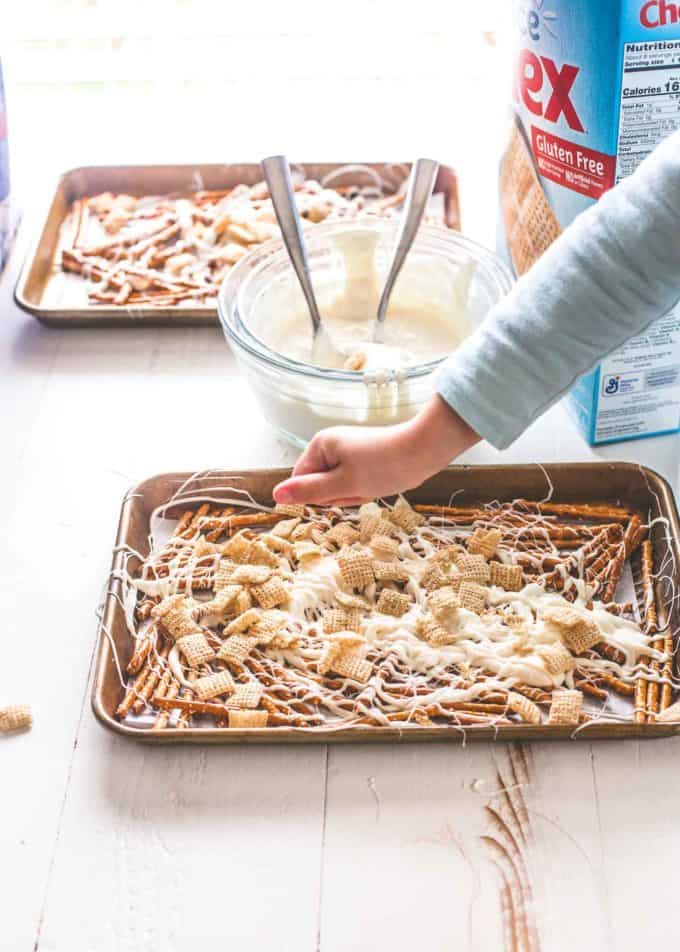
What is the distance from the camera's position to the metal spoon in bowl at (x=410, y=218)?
95cm

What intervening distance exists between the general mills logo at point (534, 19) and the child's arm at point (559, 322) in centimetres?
22

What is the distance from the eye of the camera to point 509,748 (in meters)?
0.71

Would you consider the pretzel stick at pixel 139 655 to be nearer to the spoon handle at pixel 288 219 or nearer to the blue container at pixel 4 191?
the spoon handle at pixel 288 219

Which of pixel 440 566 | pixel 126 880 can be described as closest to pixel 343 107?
pixel 440 566

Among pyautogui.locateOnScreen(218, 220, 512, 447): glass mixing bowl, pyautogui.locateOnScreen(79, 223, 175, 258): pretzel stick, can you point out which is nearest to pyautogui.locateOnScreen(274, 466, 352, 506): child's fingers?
pyautogui.locateOnScreen(218, 220, 512, 447): glass mixing bowl

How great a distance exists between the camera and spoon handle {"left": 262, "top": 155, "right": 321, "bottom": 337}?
0.93 meters

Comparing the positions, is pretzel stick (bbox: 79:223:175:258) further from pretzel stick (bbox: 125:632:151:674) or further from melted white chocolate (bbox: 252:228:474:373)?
pretzel stick (bbox: 125:632:151:674)

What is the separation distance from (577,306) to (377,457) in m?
0.16

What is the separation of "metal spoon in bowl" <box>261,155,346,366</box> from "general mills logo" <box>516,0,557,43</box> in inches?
8.6

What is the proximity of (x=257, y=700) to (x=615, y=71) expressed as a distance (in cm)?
49

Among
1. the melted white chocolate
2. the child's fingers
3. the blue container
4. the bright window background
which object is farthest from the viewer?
the bright window background

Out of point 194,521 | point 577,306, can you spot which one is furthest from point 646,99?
point 194,521

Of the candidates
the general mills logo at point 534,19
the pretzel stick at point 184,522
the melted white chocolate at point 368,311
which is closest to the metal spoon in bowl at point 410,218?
the melted white chocolate at point 368,311

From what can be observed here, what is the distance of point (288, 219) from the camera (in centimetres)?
95
